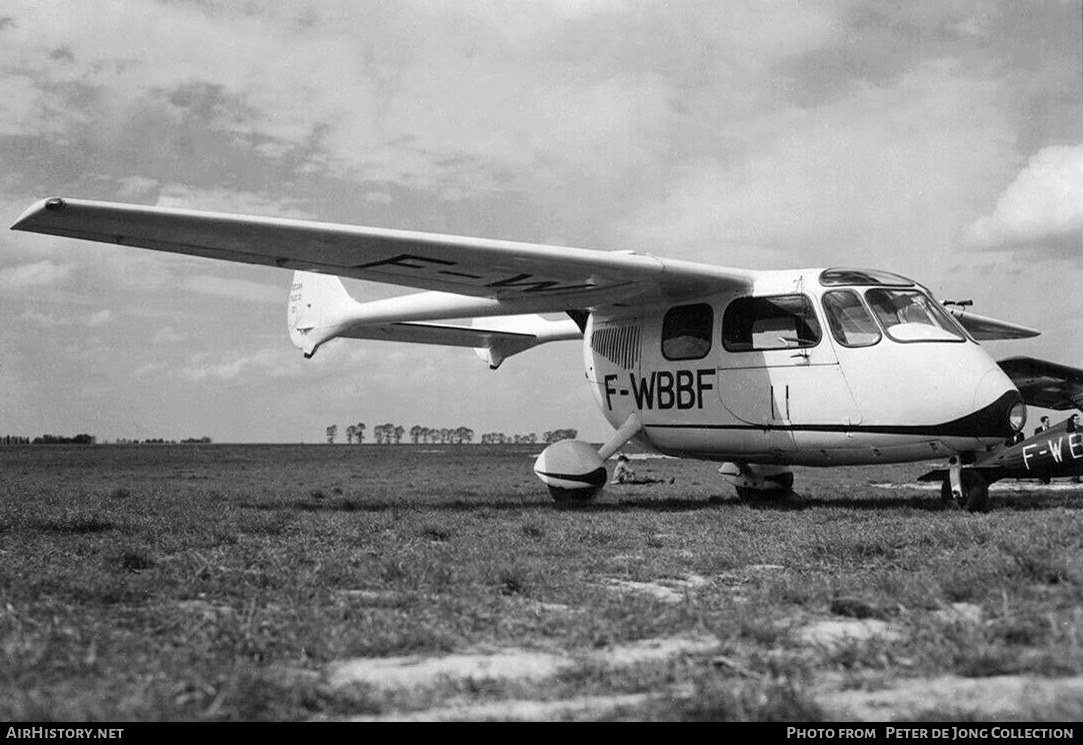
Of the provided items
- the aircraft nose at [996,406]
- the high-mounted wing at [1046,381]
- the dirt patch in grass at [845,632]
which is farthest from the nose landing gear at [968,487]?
the dirt patch in grass at [845,632]

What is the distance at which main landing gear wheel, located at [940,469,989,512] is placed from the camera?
10734mm

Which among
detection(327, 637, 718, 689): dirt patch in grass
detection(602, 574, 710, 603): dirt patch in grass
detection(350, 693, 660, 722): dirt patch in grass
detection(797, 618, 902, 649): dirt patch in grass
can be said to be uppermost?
detection(602, 574, 710, 603): dirt patch in grass

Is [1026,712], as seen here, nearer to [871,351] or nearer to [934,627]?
[934,627]

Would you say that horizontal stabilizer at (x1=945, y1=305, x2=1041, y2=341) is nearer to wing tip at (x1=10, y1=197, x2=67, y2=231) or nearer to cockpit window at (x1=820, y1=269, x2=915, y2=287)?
cockpit window at (x1=820, y1=269, x2=915, y2=287)

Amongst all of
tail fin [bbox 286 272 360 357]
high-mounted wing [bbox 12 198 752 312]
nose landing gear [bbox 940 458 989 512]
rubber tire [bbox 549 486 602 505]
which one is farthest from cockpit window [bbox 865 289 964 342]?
tail fin [bbox 286 272 360 357]

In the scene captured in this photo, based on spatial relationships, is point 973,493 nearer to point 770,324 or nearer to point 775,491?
point 770,324

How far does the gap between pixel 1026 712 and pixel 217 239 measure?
10558 mm

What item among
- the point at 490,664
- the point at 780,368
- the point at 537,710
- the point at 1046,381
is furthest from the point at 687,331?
the point at 537,710

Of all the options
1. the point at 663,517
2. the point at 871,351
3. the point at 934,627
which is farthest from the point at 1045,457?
the point at 934,627

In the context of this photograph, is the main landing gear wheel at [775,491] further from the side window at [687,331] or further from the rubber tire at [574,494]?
the side window at [687,331]

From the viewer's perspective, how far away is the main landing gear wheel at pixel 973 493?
10.7m

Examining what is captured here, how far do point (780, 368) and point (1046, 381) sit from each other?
5258mm

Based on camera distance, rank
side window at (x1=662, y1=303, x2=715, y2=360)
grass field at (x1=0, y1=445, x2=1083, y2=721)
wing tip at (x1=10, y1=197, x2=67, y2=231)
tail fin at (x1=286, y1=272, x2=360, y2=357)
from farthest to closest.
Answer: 1. tail fin at (x1=286, y1=272, x2=360, y2=357)
2. side window at (x1=662, y1=303, x2=715, y2=360)
3. wing tip at (x1=10, y1=197, x2=67, y2=231)
4. grass field at (x1=0, y1=445, x2=1083, y2=721)

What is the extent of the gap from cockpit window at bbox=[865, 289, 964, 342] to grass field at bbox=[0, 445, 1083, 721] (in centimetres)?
318
